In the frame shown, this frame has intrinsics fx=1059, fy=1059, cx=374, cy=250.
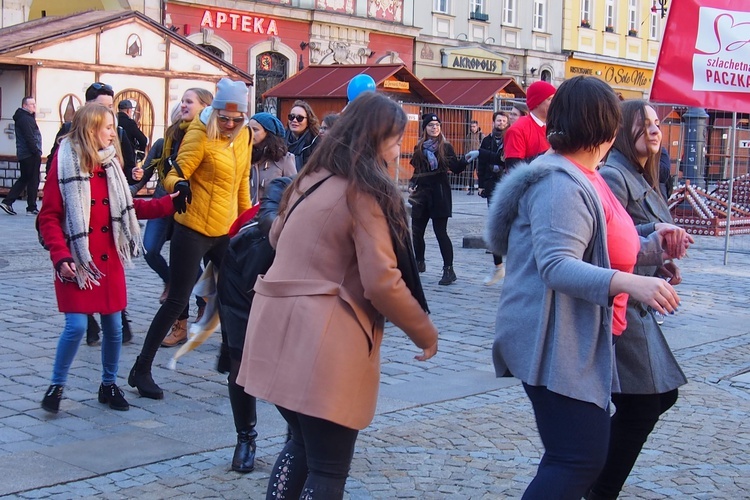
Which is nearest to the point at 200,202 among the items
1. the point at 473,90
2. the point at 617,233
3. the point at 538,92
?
the point at 617,233

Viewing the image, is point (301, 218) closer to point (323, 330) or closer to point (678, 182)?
point (323, 330)

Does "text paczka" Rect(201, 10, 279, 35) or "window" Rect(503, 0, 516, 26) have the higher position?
"window" Rect(503, 0, 516, 26)

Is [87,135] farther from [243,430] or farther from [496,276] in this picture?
[496,276]

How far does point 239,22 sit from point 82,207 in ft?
72.0

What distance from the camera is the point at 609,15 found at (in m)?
39.8

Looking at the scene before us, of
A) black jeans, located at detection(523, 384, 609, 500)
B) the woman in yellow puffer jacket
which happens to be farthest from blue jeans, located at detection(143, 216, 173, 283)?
black jeans, located at detection(523, 384, 609, 500)

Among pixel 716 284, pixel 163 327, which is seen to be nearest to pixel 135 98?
pixel 716 284

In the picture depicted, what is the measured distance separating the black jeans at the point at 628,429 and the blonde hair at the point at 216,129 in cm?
298

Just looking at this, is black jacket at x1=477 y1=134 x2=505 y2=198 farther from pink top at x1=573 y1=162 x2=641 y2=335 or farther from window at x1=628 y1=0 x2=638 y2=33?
window at x1=628 y1=0 x2=638 y2=33

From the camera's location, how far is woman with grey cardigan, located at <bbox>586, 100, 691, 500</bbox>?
3.81 metres

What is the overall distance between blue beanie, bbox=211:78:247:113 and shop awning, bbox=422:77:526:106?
2125 centimetres

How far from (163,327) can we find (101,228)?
750 mm

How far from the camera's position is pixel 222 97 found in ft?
19.2

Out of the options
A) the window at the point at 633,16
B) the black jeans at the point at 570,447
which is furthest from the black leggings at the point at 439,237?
the window at the point at 633,16
